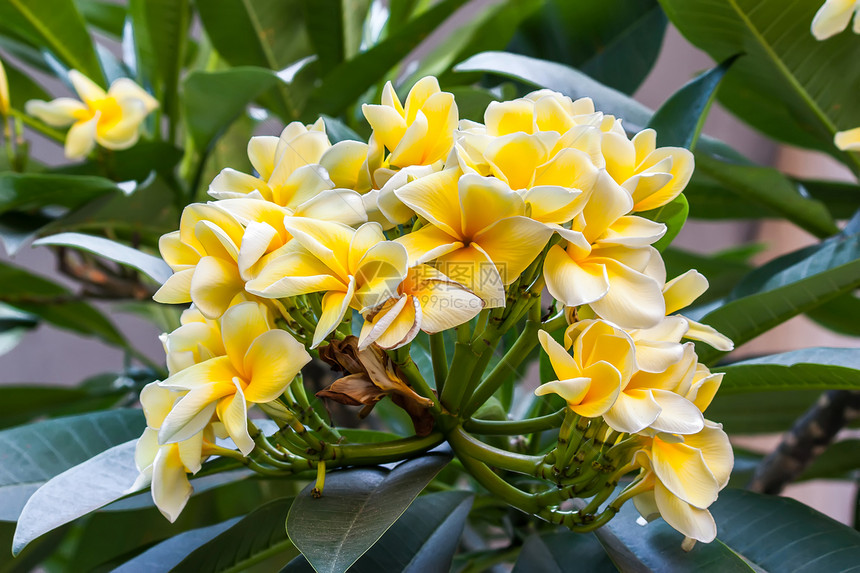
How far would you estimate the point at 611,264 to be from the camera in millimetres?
276

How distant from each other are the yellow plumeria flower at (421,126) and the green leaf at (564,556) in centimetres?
26

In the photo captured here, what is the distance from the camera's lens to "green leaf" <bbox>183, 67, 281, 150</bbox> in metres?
0.58

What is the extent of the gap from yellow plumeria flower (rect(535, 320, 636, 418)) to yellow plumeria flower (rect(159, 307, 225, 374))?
0.14 metres

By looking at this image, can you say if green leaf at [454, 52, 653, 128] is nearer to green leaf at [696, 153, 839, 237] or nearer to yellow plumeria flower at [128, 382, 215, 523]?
green leaf at [696, 153, 839, 237]

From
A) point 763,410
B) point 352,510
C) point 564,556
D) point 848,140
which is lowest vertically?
point 763,410

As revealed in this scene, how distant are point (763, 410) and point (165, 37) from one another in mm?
818

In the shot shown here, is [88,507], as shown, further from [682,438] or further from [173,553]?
[682,438]

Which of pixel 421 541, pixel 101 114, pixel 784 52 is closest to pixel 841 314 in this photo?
pixel 784 52

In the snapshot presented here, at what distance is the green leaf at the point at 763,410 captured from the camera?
777 millimetres

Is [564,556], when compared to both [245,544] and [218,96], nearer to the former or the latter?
[245,544]

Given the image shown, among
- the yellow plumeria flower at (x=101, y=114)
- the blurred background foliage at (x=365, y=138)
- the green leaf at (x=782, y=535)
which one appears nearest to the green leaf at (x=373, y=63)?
the blurred background foliage at (x=365, y=138)

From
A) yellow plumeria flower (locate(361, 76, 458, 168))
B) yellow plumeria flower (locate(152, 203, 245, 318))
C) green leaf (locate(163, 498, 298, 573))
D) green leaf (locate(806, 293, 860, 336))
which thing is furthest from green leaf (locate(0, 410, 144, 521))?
green leaf (locate(806, 293, 860, 336))

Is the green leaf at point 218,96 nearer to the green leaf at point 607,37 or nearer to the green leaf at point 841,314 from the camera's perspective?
the green leaf at point 607,37

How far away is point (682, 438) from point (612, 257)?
3.3 inches
